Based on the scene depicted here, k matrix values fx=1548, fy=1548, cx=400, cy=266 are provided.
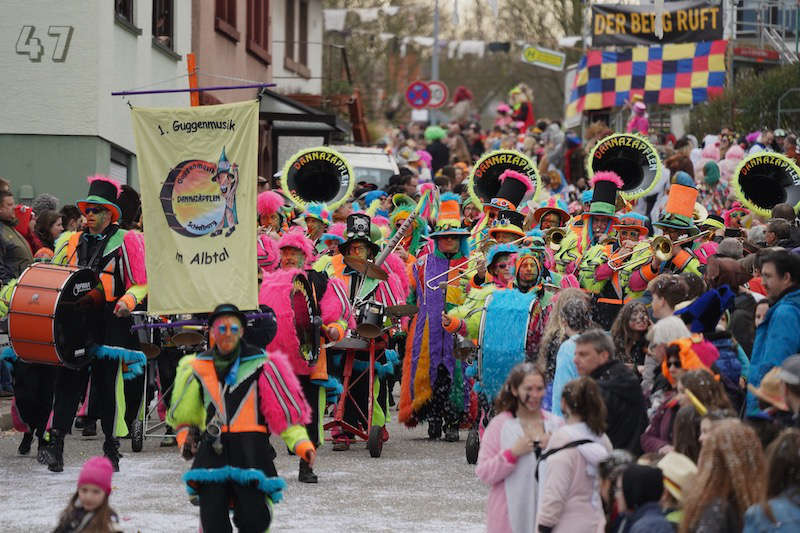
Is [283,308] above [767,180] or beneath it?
beneath

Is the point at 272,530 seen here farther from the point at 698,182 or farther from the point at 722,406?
the point at 698,182

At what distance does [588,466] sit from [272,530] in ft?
9.23

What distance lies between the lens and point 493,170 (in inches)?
637

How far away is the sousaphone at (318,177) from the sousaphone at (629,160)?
8.46 ft

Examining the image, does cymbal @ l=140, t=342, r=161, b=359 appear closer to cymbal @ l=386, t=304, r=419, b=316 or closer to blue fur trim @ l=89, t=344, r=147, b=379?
blue fur trim @ l=89, t=344, r=147, b=379

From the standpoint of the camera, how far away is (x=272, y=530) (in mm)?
8859

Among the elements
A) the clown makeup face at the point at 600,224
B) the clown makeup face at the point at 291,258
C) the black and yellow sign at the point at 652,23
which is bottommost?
the clown makeup face at the point at 291,258

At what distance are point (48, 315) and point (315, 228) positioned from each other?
14.2 ft

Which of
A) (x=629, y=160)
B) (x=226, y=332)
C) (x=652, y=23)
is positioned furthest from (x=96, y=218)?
(x=652, y=23)

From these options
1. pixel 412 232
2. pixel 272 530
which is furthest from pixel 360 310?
pixel 272 530

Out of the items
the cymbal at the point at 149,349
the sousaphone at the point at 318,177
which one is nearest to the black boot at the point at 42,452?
the cymbal at the point at 149,349

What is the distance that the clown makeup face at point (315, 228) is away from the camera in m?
14.6

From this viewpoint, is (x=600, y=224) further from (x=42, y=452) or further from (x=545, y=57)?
(x=545, y=57)

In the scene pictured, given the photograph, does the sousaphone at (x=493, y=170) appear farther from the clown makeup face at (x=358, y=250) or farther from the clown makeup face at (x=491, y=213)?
the clown makeup face at (x=358, y=250)
